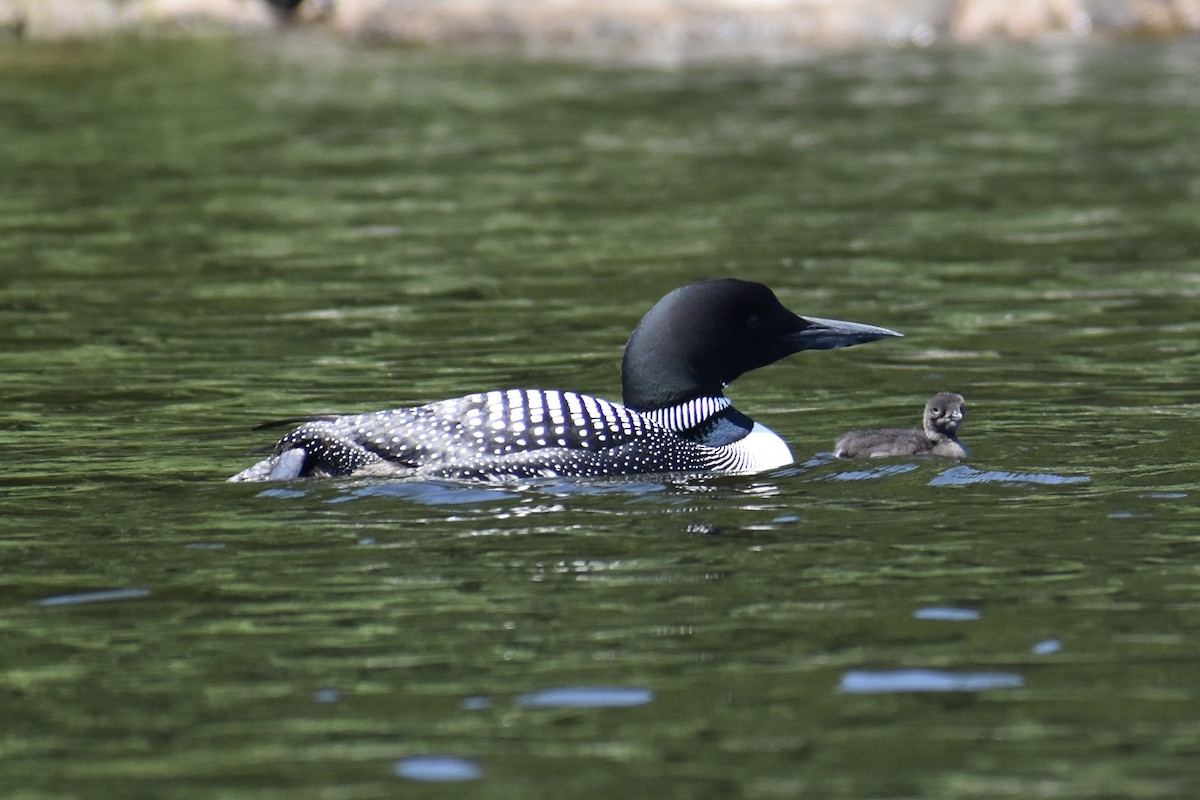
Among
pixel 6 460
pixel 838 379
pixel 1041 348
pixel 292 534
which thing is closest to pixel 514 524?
pixel 292 534

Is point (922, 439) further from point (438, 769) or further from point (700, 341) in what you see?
point (438, 769)

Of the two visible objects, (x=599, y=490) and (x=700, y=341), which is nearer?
(x=599, y=490)

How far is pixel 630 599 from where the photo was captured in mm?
6152

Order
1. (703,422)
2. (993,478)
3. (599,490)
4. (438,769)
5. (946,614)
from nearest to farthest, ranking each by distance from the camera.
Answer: (438,769), (946,614), (599,490), (993,478), (703,422)

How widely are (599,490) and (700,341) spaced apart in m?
0.82

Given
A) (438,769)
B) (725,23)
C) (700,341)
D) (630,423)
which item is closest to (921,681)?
(438,769)

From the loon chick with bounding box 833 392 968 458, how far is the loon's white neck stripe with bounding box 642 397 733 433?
0.48 metres

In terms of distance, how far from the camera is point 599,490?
24.8 feet

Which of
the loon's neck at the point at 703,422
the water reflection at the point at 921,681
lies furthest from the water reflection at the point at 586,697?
the loon's neck at the point at 703,422

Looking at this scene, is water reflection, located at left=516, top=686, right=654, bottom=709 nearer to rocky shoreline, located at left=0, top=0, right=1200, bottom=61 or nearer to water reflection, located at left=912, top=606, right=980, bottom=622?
water reflection, located at left=912, top=606, right=980, bottom=622

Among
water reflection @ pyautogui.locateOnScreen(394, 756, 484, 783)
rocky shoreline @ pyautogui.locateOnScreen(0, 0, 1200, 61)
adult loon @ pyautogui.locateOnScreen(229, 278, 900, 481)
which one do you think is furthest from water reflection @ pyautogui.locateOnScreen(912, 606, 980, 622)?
rocky shoreline @ pyautogui.locateOnScreen(0, 0, 1200, 61)

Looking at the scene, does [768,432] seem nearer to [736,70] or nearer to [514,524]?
[514,524]

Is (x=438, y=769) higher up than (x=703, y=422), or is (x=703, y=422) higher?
(x=703, y=422)

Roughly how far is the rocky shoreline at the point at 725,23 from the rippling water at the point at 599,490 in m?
4.69
